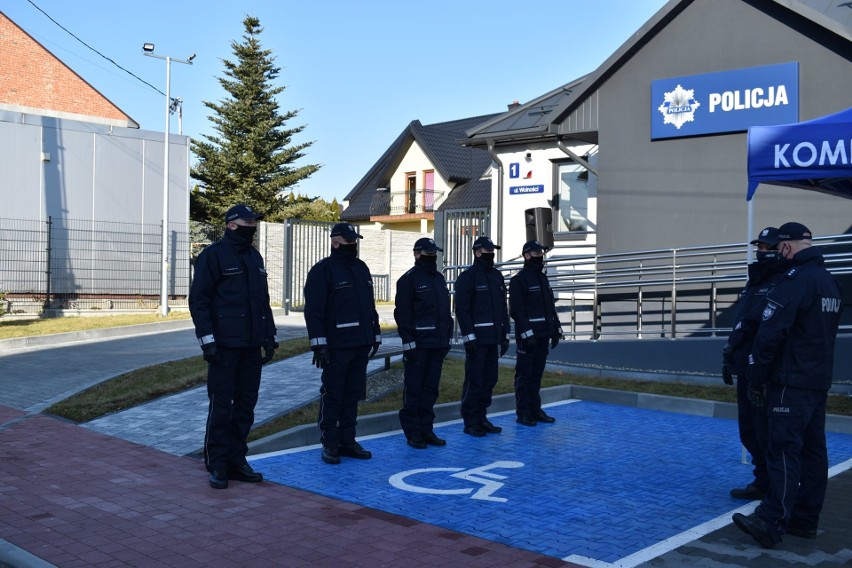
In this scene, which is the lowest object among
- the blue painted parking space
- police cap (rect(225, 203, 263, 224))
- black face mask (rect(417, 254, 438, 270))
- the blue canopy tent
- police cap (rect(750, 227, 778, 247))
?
the blue painted parking space

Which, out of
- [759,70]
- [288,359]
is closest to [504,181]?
[759,70]

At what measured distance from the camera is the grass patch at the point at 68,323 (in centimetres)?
1687

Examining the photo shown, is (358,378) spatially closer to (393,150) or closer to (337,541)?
(337,541)

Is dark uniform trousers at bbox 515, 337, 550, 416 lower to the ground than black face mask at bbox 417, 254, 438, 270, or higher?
lower

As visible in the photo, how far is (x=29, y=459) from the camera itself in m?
7.50

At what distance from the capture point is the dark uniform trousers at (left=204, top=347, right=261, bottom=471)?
680 centimetres

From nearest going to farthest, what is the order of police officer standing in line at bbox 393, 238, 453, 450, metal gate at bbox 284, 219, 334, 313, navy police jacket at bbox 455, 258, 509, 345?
police officer standing in line at bbox 393, 238, 453, 450
navy police jacket at bbox 455, 258, 509, 345
metal gate at bbox 284, 219, 334, 313

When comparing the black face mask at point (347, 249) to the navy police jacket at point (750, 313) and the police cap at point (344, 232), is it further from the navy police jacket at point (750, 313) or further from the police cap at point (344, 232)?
the navy police jacket at point (750, 313)

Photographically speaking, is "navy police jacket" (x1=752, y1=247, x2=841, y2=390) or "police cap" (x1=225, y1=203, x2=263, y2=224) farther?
"police cap" (x1=225, y1=203, x2=263, y2=224)

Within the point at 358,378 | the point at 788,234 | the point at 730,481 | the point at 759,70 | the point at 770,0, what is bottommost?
the point at 730,481

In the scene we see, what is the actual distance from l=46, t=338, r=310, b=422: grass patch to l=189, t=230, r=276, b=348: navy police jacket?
3.39 meters

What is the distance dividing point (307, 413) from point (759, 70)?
9.72 metres

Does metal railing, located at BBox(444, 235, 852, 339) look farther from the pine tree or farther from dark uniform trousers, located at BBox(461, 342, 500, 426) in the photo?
the pine tree

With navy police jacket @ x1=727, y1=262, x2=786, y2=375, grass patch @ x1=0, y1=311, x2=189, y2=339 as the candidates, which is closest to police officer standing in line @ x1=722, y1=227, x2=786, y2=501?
navy police jacket @ x1=727, y1=262, x2=786, y2=375
